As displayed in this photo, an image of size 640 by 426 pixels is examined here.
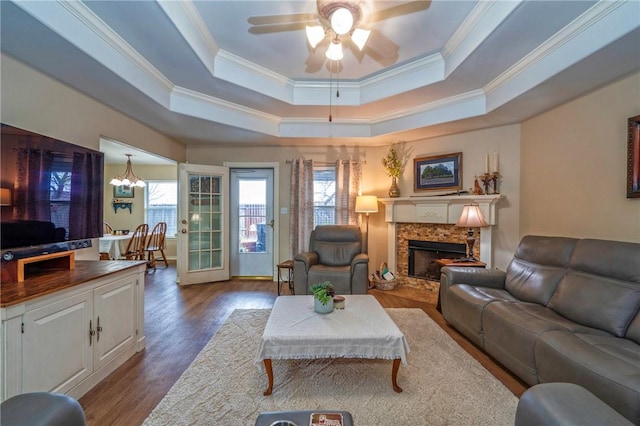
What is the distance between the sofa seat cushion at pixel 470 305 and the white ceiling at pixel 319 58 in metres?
1.96

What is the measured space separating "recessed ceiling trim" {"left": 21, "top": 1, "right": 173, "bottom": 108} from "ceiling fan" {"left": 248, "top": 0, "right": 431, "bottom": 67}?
1.09 m

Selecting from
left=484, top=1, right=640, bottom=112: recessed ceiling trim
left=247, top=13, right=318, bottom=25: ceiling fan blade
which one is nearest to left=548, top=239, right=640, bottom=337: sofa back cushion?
left=484, top=1, right=640, bottom=112: recessed ceiling trim

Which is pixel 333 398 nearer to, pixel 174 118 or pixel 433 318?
pixel 433 318

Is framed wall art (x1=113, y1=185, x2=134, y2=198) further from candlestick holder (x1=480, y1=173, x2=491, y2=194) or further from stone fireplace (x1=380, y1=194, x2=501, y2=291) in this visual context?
candlestick holder (x1=480, y1=173, x2=491, y2=194)

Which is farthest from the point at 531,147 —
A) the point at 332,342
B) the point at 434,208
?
the point at 332,342

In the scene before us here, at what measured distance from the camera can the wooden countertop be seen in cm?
151

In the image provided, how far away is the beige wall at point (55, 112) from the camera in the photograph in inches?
80.7

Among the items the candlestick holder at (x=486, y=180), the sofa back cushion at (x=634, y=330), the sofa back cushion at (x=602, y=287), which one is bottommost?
the sofa back cushion at (x=634, y=330)

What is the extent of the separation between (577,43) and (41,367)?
163 inches

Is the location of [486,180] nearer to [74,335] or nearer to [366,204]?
[366,204]

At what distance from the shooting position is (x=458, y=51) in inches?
103

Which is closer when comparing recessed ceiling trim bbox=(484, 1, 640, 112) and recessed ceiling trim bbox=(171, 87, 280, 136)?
recessed ceiling trim bbox=(484, 1, 640, 112)

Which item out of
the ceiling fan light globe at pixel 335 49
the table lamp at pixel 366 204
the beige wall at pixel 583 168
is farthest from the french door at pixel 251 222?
the beige wall at pixel 583 168

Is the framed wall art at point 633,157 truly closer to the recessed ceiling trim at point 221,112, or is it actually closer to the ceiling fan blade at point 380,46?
the ceiling fan blade at point 380,46
